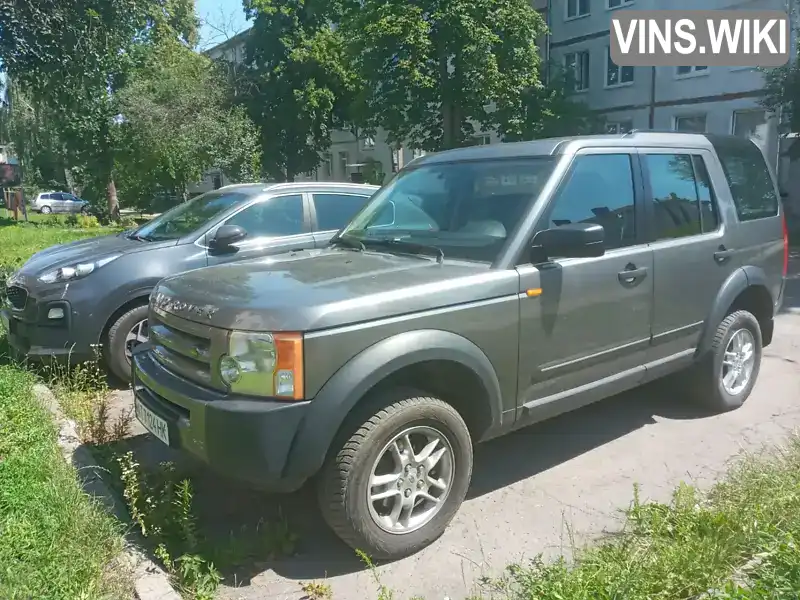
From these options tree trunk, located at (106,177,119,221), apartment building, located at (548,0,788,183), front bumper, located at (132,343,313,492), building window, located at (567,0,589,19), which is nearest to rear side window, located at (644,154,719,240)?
front bumper, located at (132,343,313,492)

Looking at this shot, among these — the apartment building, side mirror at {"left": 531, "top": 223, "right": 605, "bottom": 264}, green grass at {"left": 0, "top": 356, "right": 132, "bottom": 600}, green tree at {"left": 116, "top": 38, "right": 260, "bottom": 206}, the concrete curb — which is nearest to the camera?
green grass at {"left": 0, "top": 356, "right": 132, "bottom": 600}

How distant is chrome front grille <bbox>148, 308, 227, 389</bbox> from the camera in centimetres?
308

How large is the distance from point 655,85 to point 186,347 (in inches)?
1076

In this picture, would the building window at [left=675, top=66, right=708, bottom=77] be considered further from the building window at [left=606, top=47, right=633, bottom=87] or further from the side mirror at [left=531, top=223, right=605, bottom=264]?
the side mirror at [left=531, top=223, right=605, bottom=264]

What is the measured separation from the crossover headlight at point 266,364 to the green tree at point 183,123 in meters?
22.5

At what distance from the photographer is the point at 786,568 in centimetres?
270

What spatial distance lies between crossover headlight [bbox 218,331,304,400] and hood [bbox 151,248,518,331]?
0.16 feet

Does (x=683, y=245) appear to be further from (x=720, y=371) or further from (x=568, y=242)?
(x=568, y=242)

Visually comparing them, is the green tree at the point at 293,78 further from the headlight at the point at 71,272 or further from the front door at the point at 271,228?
the headlight at the point at 71,272

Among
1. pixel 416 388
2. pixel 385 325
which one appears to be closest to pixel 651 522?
pixel 416 388

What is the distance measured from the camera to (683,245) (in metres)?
4.52

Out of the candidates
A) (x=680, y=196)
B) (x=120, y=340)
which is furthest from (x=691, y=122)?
(x=120, y=340)

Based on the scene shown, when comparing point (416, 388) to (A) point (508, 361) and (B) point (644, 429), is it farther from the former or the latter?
(B) point (644, 429)

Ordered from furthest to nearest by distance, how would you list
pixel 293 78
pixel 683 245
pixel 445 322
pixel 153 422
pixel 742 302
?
pixel 293 78 → pixel 742 302 → pixel 683 245 → pixel 153 422 → pixel 445 322
